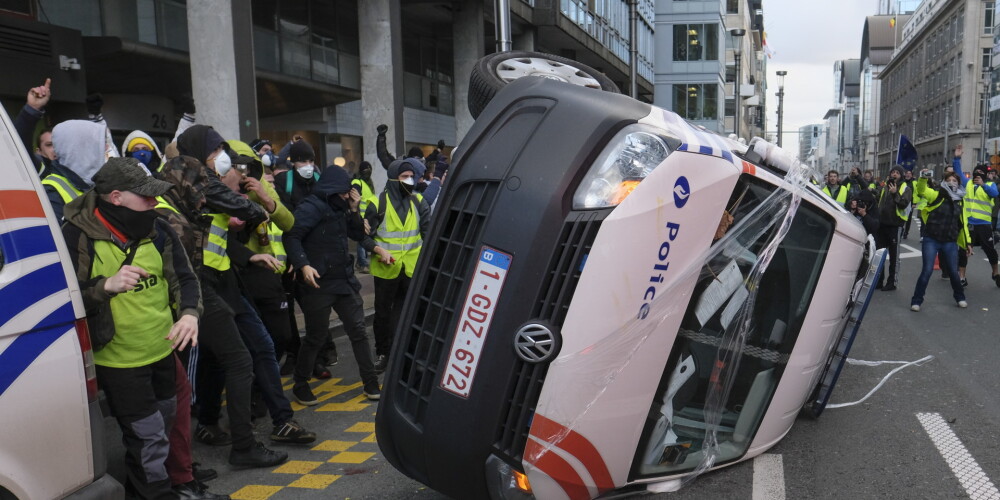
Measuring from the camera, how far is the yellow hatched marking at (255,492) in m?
3.87

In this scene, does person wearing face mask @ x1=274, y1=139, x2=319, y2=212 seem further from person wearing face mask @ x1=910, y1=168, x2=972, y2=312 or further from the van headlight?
person wearing face mask @ x1=910, y1=168, x2=972, y2=312

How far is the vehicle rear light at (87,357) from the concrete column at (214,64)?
9313mm

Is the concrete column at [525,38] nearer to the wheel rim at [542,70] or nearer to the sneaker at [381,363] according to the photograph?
the sneaker at [381,363]

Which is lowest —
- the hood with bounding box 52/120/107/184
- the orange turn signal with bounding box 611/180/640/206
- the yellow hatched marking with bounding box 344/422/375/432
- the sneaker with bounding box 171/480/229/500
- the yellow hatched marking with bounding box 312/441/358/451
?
the yellow hatched marking with bounding box 344/422/375/432

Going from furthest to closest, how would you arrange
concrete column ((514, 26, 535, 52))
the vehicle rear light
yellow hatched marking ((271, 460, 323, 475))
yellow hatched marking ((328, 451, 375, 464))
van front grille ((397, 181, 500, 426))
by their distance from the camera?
concrete column ((514, 26, 535, 52)) → yellow hatched marking ((328, 451, 375, 464)) → yellow hatched marking ((271, 460, 323, 475)) → van front grille ((397, 181, 500, 426)) → the vehicle rear light

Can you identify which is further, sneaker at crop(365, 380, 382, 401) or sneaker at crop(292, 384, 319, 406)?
sneaker at crop(365, 380, 382, 401)

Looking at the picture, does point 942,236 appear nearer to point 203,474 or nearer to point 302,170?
point 302,170

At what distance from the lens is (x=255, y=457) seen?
4293 millimetres

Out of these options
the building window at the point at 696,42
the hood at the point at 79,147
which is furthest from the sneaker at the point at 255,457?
the building window at the point at 696,42

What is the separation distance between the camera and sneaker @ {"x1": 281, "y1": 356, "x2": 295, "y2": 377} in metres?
6.53

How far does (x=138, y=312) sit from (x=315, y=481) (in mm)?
1326

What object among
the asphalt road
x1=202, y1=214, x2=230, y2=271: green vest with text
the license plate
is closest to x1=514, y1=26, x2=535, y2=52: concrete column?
the asphalt road

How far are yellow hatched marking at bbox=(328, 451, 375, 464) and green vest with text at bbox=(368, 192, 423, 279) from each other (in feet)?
6.78

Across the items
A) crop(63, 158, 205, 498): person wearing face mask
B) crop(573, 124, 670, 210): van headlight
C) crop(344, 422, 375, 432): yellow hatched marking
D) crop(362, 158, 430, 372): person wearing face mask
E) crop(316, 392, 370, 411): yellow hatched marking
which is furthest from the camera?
crop(362, 158, 430, 372): person wearing face mask
